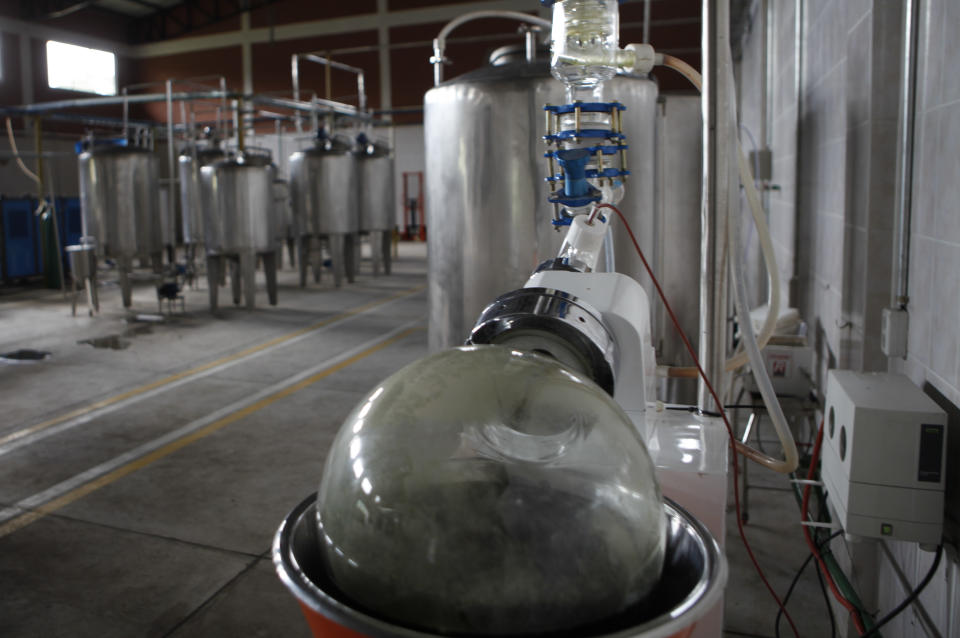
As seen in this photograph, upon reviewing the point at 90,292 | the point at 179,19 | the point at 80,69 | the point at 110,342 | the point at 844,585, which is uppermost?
the point at 179,19

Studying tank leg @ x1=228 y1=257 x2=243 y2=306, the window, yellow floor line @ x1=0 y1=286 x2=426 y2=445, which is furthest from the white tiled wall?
the window

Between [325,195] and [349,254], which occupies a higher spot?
[325,195]

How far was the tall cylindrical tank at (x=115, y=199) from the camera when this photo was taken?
30.0ft

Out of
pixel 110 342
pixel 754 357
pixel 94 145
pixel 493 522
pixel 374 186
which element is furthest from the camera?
pixel 374 186

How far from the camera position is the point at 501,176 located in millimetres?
3318

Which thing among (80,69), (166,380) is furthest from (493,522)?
(80,69)

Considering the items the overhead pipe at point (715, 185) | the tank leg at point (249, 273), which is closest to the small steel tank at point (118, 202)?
the tank leg at point (249, 273)

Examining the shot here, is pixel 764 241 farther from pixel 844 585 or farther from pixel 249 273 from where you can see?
pixel 249 273

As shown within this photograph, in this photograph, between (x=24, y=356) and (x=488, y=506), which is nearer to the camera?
(x=488, y=506)

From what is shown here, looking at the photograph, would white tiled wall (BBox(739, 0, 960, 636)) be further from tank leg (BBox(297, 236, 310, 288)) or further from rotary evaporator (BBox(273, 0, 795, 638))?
tank leg (BBox(297, 236, 310, 288))

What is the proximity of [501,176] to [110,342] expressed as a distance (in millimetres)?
5542

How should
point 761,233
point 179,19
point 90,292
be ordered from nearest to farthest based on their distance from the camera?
point 761,233, point 90,292, point 179,19

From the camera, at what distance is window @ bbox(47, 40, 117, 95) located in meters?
17.6

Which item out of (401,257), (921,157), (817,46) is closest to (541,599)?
(921,157)
